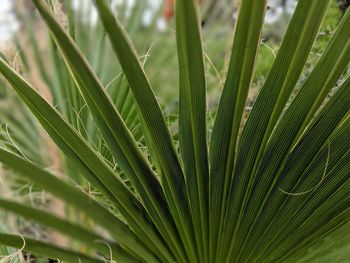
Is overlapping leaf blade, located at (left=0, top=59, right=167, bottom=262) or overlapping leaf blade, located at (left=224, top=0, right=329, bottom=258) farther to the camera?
overlapping leaf blade, located at (left=0, top=59, right=167, bottom=262)

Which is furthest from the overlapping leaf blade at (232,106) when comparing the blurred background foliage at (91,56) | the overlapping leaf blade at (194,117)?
the blurred background foliage at (91,56)

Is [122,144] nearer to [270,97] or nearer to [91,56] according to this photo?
[270,97]

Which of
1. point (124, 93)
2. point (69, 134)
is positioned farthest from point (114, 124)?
point (124, 93)

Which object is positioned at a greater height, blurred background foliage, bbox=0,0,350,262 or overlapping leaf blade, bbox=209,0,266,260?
blurred background foliage, bbox=0,0,350,262

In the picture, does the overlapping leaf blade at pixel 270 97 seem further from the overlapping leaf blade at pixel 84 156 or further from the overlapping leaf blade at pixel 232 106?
the overlapping leaf blade at pixel 84 156

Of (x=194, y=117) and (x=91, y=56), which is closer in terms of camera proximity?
(x=194, y=117)

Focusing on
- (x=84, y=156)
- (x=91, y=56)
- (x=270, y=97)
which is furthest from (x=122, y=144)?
(x=91, y=56)

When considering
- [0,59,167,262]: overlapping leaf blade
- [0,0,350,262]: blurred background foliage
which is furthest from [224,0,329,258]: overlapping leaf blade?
[0,0,350,262]: blurred background foliage

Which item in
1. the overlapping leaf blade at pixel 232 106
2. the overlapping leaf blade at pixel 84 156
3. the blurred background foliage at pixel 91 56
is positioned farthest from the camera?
the blurred background foliage at pixel 91 56

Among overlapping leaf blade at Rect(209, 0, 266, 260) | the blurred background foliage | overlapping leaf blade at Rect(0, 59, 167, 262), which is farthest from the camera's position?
the blurred background foliage

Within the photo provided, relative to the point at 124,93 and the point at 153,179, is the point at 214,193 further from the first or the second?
the point at 124,93

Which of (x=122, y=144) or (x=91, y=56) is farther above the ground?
(x=91, y=56)

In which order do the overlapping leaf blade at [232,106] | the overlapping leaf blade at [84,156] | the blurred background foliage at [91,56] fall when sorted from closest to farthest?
1. the overlapping leaf blade at [232,106]
2. the overlapping leaf blade at [84,156]
3. the blurred background foliage at [91,56]

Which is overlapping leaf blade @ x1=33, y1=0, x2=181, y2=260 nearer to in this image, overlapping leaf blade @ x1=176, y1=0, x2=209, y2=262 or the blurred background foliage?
overlapping leaf blade @ x1=176, y1=0, x2=209, y2=262
